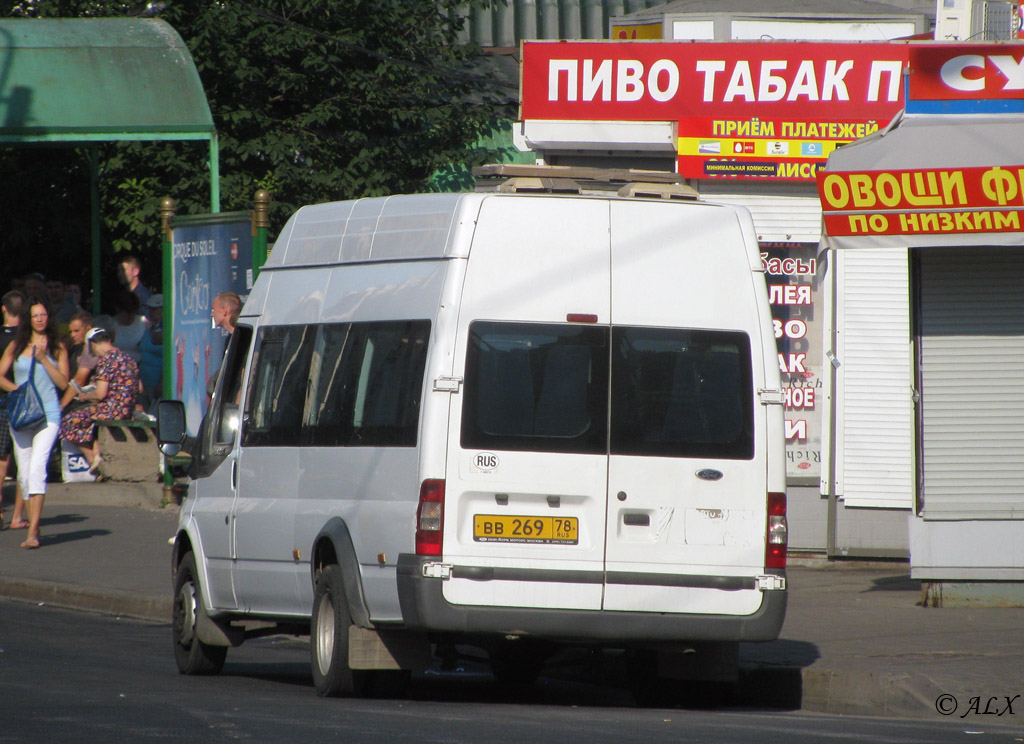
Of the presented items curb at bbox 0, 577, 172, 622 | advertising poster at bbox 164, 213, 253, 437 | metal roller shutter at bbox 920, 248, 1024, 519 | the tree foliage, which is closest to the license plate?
metal roller shutter at bbox 920, 248, 1024, 519

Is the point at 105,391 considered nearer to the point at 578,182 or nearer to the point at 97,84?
the point at 97,84

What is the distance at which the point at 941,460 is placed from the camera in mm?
11273

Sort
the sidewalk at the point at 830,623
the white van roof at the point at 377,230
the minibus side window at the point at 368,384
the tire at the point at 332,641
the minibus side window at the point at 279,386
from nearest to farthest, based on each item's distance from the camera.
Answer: the minibus side window at the point at 368,384
the white van roof at the point at 377,230
the tire at the point at 332,641
the sidewalk at the point at 830,623
the minibus side window at the point at 279,386

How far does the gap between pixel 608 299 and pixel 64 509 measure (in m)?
11.0

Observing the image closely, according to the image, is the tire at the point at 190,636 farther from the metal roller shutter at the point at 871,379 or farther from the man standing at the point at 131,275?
the man standing at the point at 131,275

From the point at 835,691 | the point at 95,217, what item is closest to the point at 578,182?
the point at 835,691

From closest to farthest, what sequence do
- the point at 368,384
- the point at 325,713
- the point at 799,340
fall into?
1. the point at 325,713
2. the point at 368,384
3. the point at 799,340

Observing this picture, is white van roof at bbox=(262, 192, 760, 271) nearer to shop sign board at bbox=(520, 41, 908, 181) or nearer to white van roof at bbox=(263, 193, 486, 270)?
white van roof at bbox=(263, 193, 486, 270)

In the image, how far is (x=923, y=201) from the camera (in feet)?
33.9

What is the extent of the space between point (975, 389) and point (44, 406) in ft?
26.5

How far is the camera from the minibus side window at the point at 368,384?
7.91 m

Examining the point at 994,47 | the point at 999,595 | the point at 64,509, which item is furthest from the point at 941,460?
the point at 64,509

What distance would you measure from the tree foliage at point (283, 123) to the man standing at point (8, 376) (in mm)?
4966

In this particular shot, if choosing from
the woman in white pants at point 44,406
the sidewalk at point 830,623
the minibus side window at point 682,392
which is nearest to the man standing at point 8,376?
the sidewalk at point 830,623
